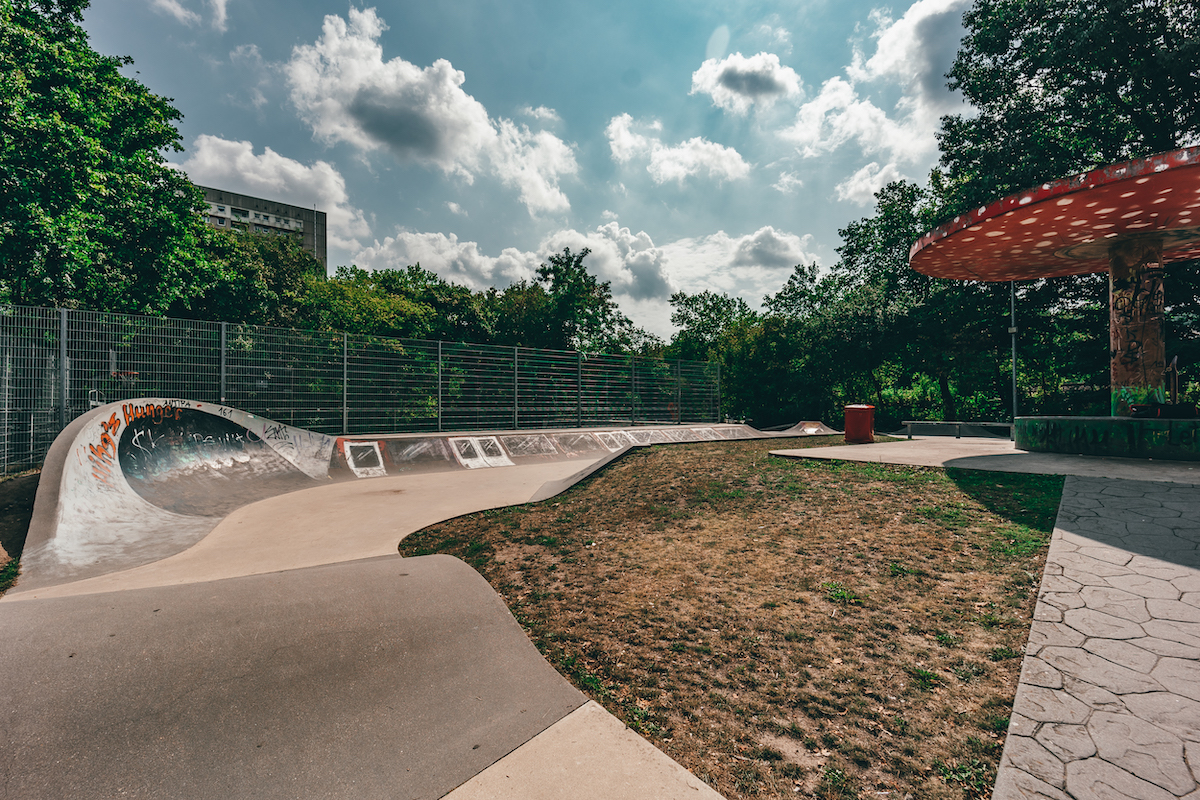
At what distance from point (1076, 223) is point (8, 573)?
13808 millimetres

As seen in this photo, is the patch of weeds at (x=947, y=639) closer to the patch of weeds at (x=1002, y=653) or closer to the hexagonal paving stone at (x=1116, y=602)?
the patch of weeds at (x=1002, y=653)

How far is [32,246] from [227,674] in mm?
13107

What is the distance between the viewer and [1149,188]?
6.51m

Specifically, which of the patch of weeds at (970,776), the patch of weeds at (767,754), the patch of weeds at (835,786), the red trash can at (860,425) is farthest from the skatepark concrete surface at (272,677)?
the red trash can at (860,425)

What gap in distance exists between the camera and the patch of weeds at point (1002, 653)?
2.61m

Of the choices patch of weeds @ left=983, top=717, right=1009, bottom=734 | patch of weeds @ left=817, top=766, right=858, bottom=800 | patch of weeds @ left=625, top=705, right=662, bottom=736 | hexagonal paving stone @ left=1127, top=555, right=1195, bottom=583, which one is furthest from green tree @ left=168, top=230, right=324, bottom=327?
hexagonal paving stone @ left=1127, top=555, right=1195, bottom=583

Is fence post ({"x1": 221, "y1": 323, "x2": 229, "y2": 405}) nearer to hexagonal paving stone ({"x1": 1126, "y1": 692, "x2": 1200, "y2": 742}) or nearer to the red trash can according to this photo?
hexagonal paving stone ({"x1": 1126, "y1": 692, "x2": 1200, "y2": 742})

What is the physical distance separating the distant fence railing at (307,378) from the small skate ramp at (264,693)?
24.3 ft

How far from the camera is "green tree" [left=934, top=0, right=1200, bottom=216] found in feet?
44.4

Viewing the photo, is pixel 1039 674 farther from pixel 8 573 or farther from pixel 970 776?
pixel 8 573

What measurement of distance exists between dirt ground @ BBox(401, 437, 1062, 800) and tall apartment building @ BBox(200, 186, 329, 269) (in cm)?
6902

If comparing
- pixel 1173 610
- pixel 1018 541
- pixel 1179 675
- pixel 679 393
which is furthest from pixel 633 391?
pixel 1179 675

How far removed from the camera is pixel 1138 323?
8289 mm

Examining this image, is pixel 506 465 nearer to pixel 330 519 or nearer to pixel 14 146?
pixel 330 519
